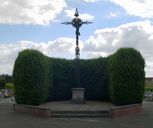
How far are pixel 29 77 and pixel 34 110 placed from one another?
234 cm

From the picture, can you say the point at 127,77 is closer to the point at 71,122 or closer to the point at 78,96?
the point at 78,96

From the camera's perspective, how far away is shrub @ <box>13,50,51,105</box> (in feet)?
78.6

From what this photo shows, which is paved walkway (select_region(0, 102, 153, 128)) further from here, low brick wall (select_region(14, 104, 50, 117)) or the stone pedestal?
the stone pedestal

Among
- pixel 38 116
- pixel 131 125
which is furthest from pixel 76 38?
pixel 131 125

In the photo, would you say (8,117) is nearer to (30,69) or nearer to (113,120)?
(30,69)

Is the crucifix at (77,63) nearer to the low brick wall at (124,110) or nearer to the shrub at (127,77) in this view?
the shrub at (127,77)

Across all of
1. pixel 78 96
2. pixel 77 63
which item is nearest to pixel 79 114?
pixel 78 96

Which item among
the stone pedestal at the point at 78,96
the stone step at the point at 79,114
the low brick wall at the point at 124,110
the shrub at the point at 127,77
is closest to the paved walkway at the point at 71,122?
the low brick wall at the point at 124,110

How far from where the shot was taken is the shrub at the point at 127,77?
78.9 ft

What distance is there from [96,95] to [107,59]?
3116 mm

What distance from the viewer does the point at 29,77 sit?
78.3 feet

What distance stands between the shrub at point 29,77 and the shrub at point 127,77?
4.33 metres

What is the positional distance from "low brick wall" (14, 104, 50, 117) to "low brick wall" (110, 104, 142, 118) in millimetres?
3374

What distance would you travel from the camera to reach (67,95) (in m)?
31.2
